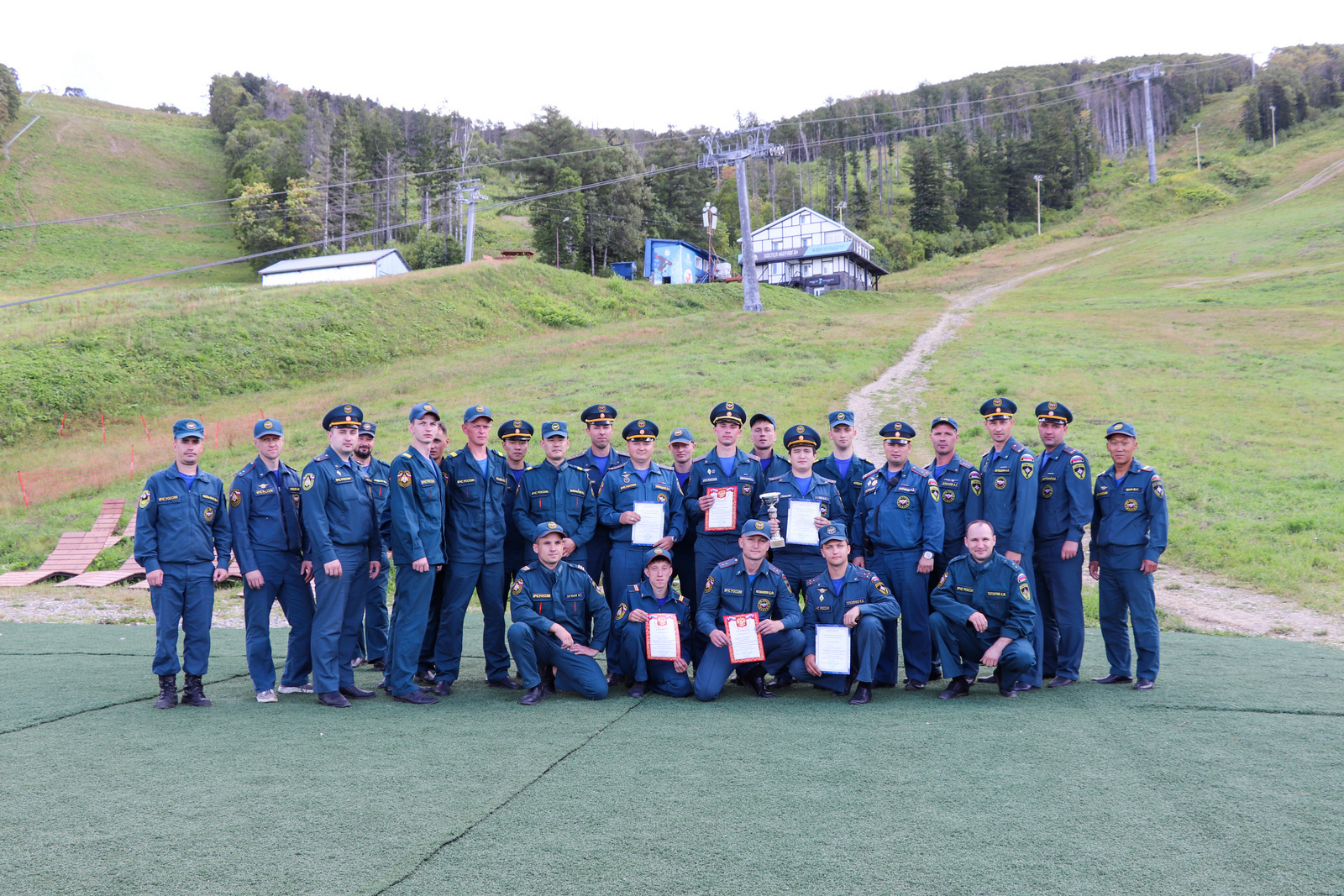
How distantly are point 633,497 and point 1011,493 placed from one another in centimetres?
296

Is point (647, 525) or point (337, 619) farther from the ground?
point (647, 525)

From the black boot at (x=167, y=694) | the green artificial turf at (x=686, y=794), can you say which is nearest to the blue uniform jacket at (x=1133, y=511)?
the green artificial turf at (x=686, y=794)

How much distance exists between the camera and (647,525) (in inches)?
263

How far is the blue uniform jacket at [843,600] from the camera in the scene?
20.1 feet

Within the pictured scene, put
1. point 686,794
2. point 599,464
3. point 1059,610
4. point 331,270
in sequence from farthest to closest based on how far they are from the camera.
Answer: point 331,270 → point 599,464 → point 1059,610 → point 686,794

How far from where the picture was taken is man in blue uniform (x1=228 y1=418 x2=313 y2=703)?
6082 millimetres

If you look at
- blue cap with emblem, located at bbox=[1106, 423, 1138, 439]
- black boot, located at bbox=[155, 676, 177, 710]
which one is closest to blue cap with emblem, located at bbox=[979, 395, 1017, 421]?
blue cap with emblem, located at bbox=[1106, 423, 1138, 439]

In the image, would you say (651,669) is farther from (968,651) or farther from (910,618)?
(968,651)

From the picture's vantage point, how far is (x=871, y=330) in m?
33.1

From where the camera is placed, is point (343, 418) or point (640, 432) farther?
point (640, 432)

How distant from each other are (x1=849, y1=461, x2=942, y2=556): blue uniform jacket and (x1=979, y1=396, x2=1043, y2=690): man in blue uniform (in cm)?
42

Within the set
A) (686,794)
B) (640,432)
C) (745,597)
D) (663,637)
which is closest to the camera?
(686,794)

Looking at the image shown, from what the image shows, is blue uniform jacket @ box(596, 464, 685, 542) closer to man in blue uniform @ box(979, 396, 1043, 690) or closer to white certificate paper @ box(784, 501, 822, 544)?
white certificate paper @ box(784, 501, 822, 544)

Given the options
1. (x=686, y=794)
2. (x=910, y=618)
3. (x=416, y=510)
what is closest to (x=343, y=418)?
(x=416, y=510)
